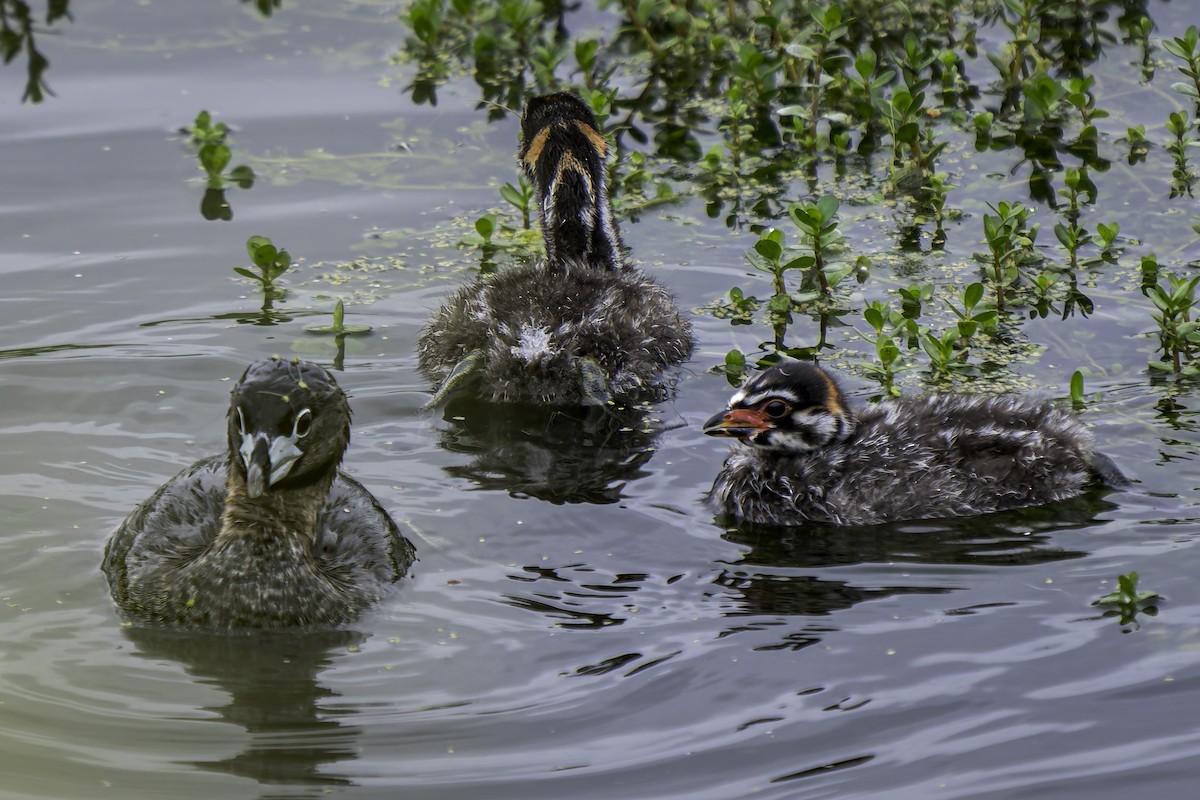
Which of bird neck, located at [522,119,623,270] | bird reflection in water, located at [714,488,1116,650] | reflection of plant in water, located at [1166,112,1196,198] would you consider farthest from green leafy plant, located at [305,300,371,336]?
reflection of plant in water, located at [1166,112,1196,198]

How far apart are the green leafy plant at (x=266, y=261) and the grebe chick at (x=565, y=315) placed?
1040mm

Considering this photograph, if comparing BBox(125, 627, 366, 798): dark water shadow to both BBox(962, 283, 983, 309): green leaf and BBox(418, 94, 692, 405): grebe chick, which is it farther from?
BBox(962, 283, 983, 309): green leaf

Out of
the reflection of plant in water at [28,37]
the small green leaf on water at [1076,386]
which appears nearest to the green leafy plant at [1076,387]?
the small green leaf on water at [1076,386]

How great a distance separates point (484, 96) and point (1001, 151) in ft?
12.2

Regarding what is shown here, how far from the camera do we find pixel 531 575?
704 cm

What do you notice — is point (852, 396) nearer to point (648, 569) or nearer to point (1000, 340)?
point (1000, 340)

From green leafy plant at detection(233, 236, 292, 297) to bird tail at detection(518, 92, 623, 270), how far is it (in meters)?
1.50

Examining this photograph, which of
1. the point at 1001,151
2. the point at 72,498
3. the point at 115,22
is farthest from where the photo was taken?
the point at 115,22

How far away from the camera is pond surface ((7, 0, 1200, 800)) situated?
5.83 metres

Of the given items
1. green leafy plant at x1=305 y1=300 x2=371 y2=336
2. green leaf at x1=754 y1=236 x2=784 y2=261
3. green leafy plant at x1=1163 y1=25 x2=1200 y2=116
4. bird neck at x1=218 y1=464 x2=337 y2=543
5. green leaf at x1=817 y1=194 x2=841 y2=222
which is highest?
green leafy plant at x1=1163 y1=25 x2=1200 y2=116

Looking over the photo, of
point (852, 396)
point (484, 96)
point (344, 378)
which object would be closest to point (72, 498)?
point (344, 378)

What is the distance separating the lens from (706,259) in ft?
33.4

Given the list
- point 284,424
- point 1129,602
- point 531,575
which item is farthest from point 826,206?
point 284,424

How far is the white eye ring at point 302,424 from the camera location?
21.5 ft
